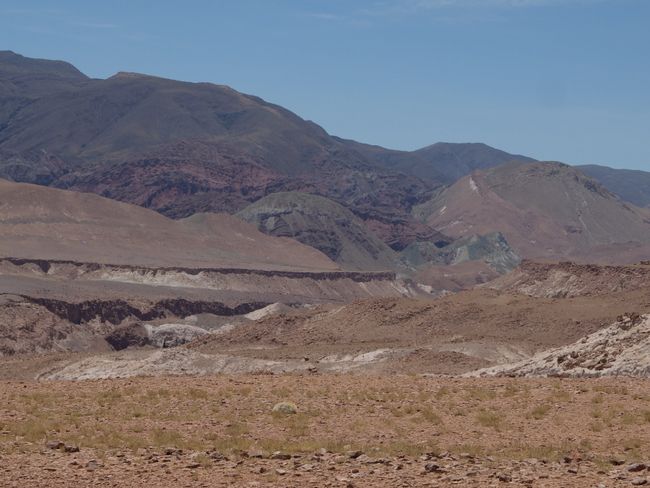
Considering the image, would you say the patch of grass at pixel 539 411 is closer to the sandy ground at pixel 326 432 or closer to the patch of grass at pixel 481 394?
the sandy ground at pixel 326 432

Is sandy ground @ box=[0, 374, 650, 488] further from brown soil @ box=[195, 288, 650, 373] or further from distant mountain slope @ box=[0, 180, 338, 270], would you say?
distant mountain slope @ box=[0, 180, 338, 270]

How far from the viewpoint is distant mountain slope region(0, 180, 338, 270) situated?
140 metres

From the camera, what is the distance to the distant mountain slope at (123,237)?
459ft

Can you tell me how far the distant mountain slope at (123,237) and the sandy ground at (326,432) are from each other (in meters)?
106

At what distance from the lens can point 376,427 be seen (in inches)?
870

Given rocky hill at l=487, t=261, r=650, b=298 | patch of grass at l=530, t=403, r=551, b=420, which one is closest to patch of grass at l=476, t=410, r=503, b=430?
patch of grass at l=530, t=403, r=551, b=420

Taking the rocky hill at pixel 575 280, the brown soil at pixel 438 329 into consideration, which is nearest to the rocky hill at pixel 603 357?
the brown soil at pixel 438 329

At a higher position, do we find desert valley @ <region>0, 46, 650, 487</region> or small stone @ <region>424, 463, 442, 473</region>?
small stone @ <region>424, 463, 442, 473</region>

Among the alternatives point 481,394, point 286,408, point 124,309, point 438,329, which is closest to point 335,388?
point 481,394

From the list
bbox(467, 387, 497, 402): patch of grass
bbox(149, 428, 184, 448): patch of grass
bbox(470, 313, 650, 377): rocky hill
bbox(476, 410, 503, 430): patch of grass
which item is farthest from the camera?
bbox(470, 313, 650, 377): rocky hill

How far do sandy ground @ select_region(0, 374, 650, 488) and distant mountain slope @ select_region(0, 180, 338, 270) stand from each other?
106 meters

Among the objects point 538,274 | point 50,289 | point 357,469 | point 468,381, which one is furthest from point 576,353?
point 50,289

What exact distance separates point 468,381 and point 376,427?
7.35m

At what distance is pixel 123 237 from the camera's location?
495ft
